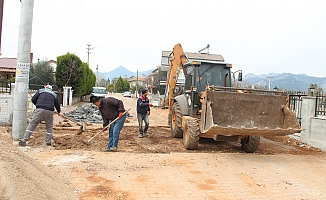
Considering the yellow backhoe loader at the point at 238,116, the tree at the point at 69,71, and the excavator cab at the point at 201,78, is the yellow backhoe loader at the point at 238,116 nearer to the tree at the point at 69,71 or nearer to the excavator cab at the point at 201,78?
the excavator cab at the point at 201,78

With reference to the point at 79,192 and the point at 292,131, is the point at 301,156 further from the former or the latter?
the point at 79,192

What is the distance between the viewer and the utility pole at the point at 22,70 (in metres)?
7.29

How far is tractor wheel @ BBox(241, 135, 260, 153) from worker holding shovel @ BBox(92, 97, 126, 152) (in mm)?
3467

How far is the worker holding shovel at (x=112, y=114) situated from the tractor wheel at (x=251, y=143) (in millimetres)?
3467

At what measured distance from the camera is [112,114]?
23.5 ft

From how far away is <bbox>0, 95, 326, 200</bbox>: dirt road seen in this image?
14.3 feet

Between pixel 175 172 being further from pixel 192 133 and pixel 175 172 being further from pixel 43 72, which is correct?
pixel 43 72

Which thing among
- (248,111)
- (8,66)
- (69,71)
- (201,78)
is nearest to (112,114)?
(201,78)

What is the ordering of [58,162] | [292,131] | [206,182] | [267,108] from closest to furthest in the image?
[206,182] < [58,162] < [292,131] < [267,108]

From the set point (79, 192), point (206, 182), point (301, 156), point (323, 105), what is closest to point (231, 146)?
point (301, 156)

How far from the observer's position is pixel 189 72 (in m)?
8.55

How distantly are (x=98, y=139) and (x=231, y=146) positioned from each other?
418 centimetres

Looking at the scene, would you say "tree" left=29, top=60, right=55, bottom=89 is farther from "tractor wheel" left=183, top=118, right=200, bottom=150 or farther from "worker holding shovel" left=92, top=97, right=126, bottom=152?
"tractor wheel" left=183, top=118, right=200, bottom=150

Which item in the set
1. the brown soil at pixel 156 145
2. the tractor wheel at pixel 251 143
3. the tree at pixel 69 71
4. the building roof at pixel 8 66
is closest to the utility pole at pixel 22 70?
the brown soil at pixel 156 145
